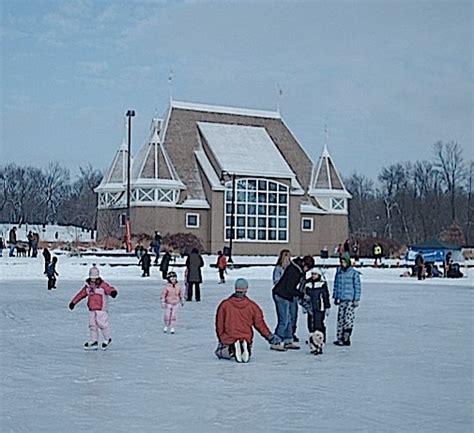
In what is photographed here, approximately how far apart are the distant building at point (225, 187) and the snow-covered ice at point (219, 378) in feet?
137

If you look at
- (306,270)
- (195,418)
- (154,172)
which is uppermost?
(154,172)

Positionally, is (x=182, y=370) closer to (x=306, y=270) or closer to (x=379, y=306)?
(x=306, y=270)

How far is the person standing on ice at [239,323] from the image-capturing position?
12.0 metres

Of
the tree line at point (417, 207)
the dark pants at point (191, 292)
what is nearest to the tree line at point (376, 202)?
the tree line at point (417, 207)

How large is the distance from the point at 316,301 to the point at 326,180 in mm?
57376

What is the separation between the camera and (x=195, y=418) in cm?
822

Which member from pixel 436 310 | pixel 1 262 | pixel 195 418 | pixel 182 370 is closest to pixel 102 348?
pixel 182 370

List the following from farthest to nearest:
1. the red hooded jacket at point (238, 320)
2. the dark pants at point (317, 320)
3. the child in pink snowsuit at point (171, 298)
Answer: the child in pink snowsuit at point (171, 298) < the dark pants at point (317, 320) < the red hooded jacket at point (238, 320)

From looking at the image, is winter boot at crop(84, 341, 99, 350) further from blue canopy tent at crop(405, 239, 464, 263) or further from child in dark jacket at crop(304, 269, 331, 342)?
blue canopy tent at crop(405, 239, 464, 263)

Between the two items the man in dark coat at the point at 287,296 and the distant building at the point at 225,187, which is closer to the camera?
the man in dark coat at the point at 287,296

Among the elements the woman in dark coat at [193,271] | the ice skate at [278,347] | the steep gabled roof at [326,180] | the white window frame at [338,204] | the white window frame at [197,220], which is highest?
the steep gabled roof at [326,180]

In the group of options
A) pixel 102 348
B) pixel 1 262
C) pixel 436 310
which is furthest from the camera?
pixel 1 262

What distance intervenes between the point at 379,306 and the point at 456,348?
882 centimetres

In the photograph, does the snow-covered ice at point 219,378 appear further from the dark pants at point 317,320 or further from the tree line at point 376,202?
the tree line at point 376,202
